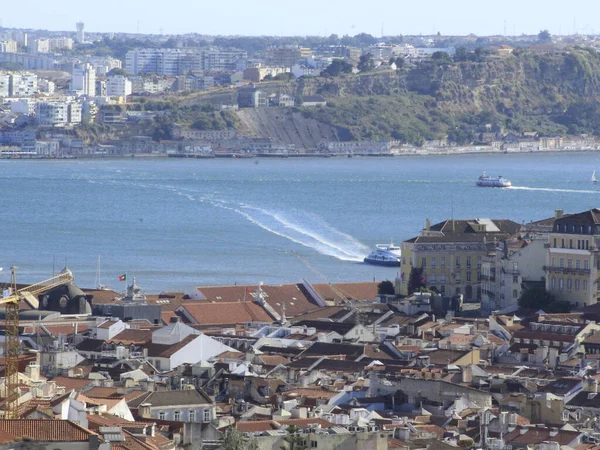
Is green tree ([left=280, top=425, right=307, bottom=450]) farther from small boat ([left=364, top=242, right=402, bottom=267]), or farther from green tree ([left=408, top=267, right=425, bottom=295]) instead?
small boat ([left=364, top=242, right=402, bottom=267])

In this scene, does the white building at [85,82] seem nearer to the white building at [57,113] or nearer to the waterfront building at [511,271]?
the white building at [57,113]

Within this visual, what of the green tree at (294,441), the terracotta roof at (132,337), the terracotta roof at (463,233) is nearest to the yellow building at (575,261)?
Answer: the terracotta roof at (463,233)

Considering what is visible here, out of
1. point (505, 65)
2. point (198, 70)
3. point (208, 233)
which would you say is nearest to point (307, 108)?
point (505, 65)

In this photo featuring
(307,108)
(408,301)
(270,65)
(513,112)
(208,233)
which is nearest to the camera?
(408,301)

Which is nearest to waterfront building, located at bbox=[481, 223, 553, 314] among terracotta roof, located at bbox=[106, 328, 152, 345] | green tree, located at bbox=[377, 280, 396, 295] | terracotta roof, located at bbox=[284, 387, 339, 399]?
green tree, located at bbox=[377, 280, 396, 295]

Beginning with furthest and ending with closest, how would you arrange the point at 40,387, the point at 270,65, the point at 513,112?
the point at 270,65 → the point at 513,112 → the point at 40,387

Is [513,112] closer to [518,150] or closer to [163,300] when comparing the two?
[518,150]

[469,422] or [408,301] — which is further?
[408,301]
